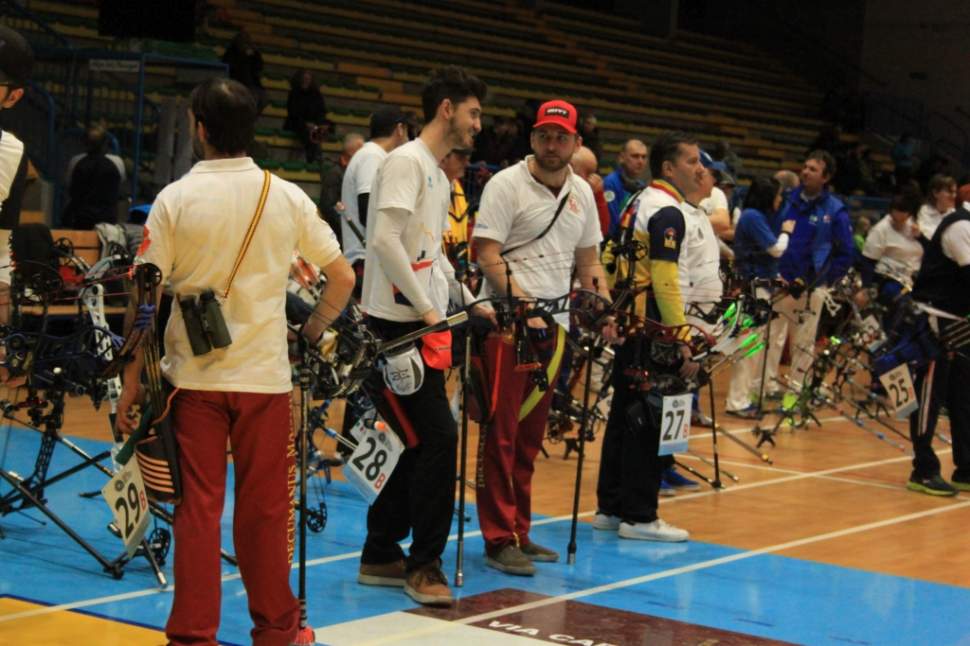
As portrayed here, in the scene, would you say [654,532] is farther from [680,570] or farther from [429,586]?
[429,586]

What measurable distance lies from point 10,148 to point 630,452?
10.4 feet

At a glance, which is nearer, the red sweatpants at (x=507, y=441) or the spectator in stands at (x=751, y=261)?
the red sweatpants at (x=507, y=441)

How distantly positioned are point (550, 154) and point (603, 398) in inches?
128

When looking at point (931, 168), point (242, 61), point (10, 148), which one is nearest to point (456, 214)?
point (10, 148)

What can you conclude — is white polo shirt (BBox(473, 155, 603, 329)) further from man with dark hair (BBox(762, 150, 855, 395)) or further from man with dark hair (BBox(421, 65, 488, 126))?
man with dark hair (BBox(762, 150, 855, 395))

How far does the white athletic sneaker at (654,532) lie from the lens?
6875 millimetres

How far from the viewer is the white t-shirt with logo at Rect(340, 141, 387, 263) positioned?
7.95 m

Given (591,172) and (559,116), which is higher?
(559,116)

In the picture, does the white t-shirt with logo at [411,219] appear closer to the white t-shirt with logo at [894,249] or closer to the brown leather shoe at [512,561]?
the brown leather shoe at [512,561]

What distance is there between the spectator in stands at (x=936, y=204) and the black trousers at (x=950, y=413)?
3461 millimetres

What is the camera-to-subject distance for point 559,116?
6.18 metres

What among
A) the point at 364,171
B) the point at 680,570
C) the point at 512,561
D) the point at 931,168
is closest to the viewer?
the point at 512,561

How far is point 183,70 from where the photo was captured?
573 inches

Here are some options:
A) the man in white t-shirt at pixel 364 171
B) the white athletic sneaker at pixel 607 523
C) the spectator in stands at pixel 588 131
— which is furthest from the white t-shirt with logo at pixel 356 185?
the spectator in stands at pixel 588 131
